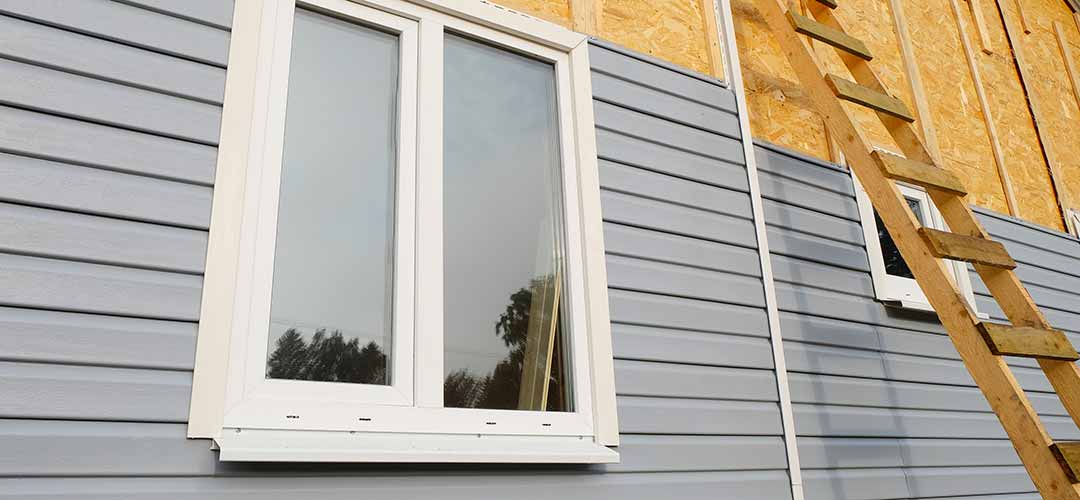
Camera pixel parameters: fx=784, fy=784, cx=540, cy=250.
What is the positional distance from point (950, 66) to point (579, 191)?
12.6ft

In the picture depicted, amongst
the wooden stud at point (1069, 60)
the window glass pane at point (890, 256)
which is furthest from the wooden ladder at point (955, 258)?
the wooden stud at point (1069, 60)

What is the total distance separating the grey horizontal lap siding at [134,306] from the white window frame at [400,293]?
7 cm

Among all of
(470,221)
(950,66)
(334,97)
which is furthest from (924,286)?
(950,66)

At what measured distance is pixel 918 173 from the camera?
3.35 m

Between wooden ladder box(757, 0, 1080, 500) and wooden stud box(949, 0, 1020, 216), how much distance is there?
2159 millimetres

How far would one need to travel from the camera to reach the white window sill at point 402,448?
2.19 m

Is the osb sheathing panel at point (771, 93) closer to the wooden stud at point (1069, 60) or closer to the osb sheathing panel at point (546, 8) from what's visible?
the osb sheathing panel at point (546, 8)

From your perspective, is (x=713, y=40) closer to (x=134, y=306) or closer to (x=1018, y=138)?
(x=134, y=306)

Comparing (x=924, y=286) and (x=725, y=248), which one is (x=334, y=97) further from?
(x=924, y=286)

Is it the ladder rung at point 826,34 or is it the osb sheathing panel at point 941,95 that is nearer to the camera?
the ladder rung at point 826,34

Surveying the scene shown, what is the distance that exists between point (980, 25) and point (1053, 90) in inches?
38.5

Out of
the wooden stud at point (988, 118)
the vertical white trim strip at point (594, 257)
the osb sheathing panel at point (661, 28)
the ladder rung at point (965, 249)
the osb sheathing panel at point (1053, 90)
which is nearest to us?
the vertical white trim strip at point (594, 257)

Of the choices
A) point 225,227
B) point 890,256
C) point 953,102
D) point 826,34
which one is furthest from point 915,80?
point 225,227

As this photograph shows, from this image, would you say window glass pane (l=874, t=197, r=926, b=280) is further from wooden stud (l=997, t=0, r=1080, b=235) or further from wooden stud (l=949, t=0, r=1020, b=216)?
wooden stud (l=997, t=0, r=1080, b=235)
